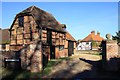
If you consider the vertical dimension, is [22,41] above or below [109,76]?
above

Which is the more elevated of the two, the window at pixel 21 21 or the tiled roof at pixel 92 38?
the window at pixel 21 21

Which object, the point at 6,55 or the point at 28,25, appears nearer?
the point at 6,55

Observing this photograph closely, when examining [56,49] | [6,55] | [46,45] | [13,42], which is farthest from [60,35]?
[6,55]

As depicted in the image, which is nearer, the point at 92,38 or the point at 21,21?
the point at 21,21

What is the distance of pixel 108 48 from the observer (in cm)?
1812

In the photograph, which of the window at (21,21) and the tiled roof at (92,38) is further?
the tiled roof at (92,38)

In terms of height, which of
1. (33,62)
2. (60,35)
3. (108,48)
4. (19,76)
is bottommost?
(19,76)

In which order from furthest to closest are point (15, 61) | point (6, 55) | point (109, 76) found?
point (6, 55)
point (15, 61)
point (109, 76)

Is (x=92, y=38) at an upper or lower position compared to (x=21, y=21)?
lower

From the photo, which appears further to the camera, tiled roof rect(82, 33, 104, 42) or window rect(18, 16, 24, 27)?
tiled roof rect(82, 33, 104, 42)

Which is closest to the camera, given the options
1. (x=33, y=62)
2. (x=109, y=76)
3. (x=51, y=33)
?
(x=109, y=76)

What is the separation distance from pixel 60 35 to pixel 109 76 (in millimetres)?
15779

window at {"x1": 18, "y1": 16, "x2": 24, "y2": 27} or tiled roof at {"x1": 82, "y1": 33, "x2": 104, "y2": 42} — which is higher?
window at {"x1": 18, "y1": 16, "x2": 24, "y2": 27}

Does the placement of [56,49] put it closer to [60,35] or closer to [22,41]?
[60,35]
